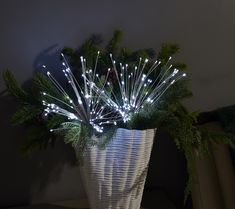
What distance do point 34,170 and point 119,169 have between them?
16.1 inches

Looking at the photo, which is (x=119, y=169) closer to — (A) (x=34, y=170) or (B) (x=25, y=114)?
(B) (x=25, y=114)

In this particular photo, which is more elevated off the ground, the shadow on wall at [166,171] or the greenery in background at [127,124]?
the greenery in background at [127,124]

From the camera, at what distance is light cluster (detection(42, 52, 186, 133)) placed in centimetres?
96

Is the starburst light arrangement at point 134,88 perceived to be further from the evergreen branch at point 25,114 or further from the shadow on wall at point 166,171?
the shadow on wall at point 166,171

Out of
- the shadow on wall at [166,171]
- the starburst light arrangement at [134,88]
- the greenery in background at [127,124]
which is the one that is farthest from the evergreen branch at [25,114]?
the shadow on wall at [166,171]

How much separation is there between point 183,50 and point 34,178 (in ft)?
2.26

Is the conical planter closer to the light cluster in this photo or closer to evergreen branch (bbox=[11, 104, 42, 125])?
the light cluster

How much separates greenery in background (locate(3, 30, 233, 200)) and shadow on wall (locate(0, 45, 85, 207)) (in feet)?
0.47

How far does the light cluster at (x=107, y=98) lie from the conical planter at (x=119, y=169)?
0.19ft

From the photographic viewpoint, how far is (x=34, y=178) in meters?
1.27

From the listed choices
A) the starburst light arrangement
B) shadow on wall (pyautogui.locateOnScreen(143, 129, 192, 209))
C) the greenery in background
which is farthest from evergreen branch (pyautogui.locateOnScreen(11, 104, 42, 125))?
shadow on wall (pyautogui.locateOnScreen(143, 129, 192, 209))

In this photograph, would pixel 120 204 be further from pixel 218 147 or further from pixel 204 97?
pixel 204 97

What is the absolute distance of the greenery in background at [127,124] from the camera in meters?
0.97

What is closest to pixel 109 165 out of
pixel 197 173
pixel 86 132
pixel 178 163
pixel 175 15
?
pixel 86 132
